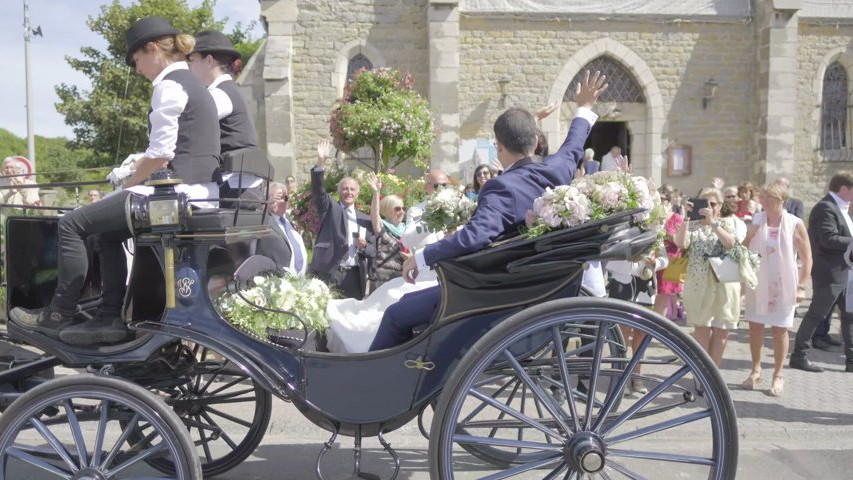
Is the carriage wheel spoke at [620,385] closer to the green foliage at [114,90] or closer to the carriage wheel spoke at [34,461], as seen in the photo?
the carriage wheel spoke at [34,461]

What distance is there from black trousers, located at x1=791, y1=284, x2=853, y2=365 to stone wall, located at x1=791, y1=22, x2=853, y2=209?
→ 11009 millimetres

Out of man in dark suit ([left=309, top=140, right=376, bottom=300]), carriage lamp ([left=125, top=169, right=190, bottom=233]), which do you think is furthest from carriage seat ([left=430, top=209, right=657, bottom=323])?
man in dark suit ([left=309, top=140, right=376, bottom=300])

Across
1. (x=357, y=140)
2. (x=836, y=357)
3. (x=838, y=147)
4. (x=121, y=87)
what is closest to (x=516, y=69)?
(x=357, y=140)

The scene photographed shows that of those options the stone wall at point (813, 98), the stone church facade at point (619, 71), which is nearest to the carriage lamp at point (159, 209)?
the stone church facade at point (619, 71)

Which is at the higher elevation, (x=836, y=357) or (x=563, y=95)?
(x=563, y=95)

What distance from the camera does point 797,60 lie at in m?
16.4

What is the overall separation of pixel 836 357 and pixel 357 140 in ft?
27.2

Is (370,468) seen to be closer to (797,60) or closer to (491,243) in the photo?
(491,243)

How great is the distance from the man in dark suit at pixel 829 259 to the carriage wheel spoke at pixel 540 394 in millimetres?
4627

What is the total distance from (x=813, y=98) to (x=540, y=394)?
16.6m

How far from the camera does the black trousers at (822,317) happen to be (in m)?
6.53

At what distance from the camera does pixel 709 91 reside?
16.3m

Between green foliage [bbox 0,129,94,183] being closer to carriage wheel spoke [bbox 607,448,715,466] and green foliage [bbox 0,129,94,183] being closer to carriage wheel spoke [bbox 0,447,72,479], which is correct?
carriage wheel spoke [bbox 0,447,72,479]

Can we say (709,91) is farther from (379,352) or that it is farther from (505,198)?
(379,352)
